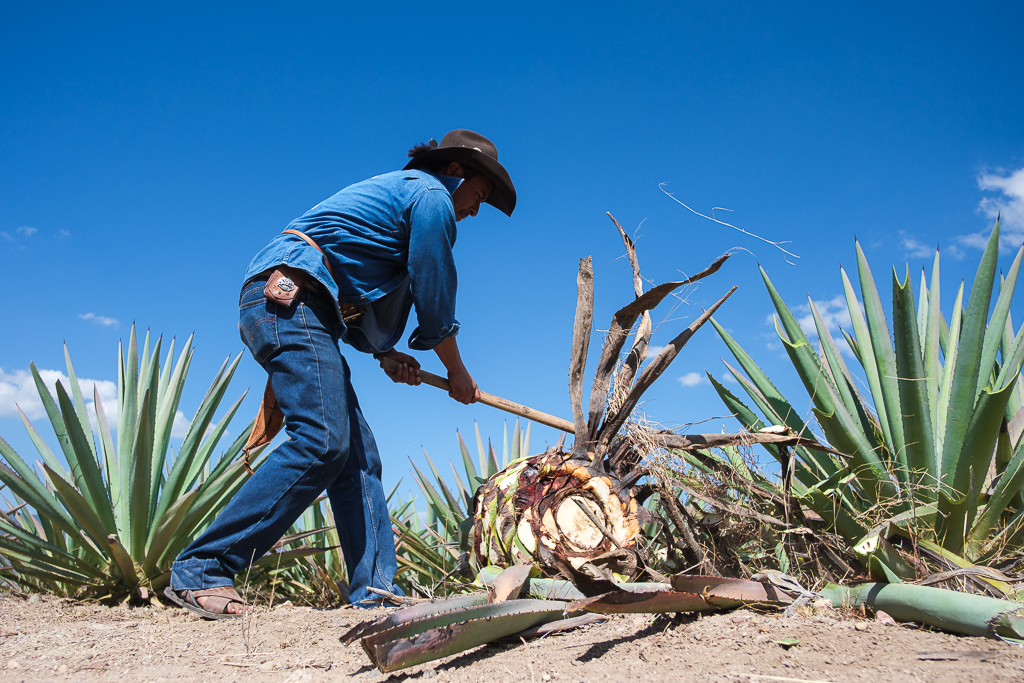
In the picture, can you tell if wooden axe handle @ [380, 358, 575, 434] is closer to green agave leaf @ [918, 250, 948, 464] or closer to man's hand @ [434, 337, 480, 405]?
man's hand @ [434, 337, 480, 405]

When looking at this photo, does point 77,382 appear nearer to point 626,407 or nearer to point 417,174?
point 417,174

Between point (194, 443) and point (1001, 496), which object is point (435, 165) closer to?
point (194, 443)

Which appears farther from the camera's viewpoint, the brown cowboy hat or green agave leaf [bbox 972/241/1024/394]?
the brown cowboy hat

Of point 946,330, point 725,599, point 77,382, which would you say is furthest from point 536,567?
point 77,382

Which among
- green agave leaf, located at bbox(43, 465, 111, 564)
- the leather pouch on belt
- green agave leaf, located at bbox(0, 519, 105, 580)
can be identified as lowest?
green agave leaf, located at bbox(0, 519, 105, 580)

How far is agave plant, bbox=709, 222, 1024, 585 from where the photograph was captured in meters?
1.85

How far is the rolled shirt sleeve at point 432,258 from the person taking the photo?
234cm

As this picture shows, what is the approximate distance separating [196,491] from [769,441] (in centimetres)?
216

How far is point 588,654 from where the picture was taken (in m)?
1.37

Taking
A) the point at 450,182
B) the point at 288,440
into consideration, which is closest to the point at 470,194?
the point at 450,182

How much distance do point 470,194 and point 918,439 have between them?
1834 mm

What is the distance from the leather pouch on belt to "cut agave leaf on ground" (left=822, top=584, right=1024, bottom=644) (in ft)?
6.05

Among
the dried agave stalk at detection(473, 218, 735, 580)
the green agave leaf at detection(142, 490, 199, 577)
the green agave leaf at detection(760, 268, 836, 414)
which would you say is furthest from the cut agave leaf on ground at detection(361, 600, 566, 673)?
the green agave leaf at detection(142, 490, 199, 577)

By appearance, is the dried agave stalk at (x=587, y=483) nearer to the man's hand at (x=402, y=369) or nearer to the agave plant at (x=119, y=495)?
the man's hand at (x=402, y=369)
